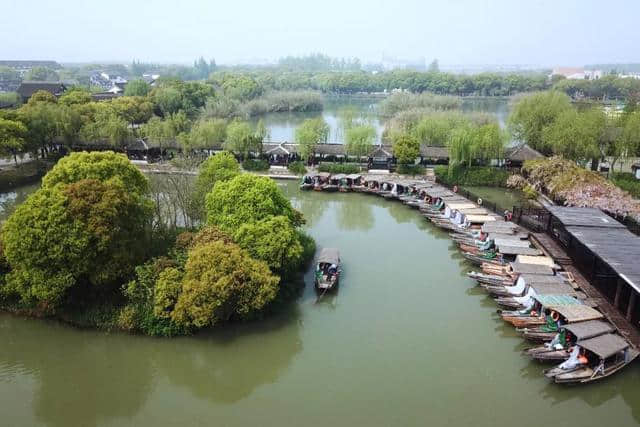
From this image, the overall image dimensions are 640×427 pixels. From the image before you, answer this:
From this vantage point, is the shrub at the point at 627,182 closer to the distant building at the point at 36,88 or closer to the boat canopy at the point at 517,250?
the boat canopy at the point at 517,250

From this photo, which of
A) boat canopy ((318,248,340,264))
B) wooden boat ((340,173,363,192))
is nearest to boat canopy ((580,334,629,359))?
boat canopy ((318,248,340,264))

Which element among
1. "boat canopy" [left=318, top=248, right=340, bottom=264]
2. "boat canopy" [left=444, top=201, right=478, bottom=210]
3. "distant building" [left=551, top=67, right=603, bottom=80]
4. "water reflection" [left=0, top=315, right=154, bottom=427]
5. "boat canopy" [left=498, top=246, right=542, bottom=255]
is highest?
"distant building" [left=551, top=67, right=603, bottom=80]

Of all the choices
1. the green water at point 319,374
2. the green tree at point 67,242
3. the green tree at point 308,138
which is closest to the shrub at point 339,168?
the green tree at point 308,138

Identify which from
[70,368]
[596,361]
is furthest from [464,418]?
[70,368]

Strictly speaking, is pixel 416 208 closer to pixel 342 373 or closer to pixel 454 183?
pixel 454 183

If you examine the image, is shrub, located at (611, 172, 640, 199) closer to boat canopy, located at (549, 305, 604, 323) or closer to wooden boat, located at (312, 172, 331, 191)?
boat canopy, located at (549, 305, 604, 323)
